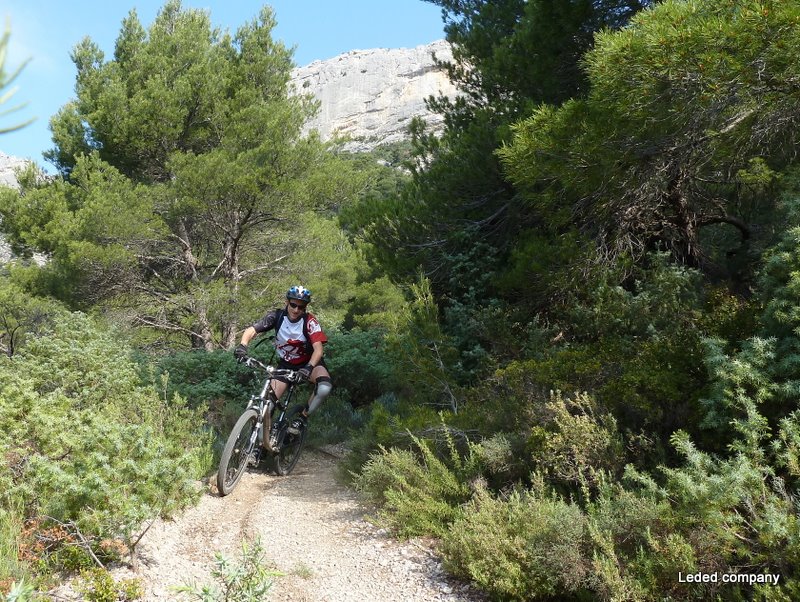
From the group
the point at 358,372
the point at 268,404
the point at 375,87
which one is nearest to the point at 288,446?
the point at 268,404

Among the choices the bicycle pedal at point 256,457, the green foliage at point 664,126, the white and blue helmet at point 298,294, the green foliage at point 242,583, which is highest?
the green foliage at point 664,126

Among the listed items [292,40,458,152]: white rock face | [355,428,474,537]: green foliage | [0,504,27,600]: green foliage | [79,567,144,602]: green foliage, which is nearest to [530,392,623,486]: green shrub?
[355,428,474,537]: green foliage

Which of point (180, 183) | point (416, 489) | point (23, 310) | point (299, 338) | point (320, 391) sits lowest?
point (416, 489)

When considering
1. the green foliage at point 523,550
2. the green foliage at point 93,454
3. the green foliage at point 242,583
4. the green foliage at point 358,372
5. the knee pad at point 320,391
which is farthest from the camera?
the green foliage at point 358,372

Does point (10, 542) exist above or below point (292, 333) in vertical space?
below

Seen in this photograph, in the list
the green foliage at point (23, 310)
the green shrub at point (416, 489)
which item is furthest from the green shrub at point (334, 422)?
the green foliage at point (23, 310)

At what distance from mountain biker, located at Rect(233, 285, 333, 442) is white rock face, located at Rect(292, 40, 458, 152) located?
3626 inches

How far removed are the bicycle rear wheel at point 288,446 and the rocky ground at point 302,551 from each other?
2.14ft

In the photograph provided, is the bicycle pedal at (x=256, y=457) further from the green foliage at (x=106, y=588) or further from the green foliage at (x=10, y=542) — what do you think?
the green foliage at (x=106, y=588)

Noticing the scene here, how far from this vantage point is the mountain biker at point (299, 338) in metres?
6.13

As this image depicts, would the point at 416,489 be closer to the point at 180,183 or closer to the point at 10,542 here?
the point at 10,542

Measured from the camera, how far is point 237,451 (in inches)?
216

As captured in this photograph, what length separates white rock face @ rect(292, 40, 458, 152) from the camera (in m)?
104

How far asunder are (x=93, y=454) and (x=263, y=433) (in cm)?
223
